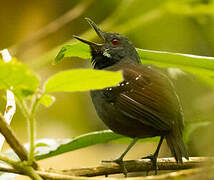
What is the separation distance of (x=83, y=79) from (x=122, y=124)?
1322 millimetres

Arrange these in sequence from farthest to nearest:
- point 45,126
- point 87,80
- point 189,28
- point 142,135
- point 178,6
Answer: point 45,126
point 189,28
point 178,6
point 142,135
point 87,80

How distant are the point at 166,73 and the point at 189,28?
6.51 feet

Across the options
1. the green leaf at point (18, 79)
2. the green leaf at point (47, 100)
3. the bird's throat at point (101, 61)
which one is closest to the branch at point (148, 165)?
the green leaf at point (47, 100)

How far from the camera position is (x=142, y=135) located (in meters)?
2.62

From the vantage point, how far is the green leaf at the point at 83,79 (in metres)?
1.23

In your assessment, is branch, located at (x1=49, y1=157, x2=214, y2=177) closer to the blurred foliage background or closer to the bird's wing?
the bird's wing

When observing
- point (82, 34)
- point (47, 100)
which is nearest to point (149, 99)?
point (47, 100)

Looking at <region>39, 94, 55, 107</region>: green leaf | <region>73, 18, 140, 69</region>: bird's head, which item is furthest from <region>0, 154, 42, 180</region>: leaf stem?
<region>73, 18, 140, 69</region>: bird's head

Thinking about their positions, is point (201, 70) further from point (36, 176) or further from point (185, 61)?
point (36, 176)

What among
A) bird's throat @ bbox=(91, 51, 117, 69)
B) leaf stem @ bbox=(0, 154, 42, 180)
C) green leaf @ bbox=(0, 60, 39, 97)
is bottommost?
leaf stem @ bbox=(0, 154, 42, 180)

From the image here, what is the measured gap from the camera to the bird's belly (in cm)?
254

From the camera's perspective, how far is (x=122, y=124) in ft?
8.34

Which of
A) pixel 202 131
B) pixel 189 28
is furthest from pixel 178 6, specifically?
pixel 189 28

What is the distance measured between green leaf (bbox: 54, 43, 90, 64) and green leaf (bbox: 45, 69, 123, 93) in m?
0.89
